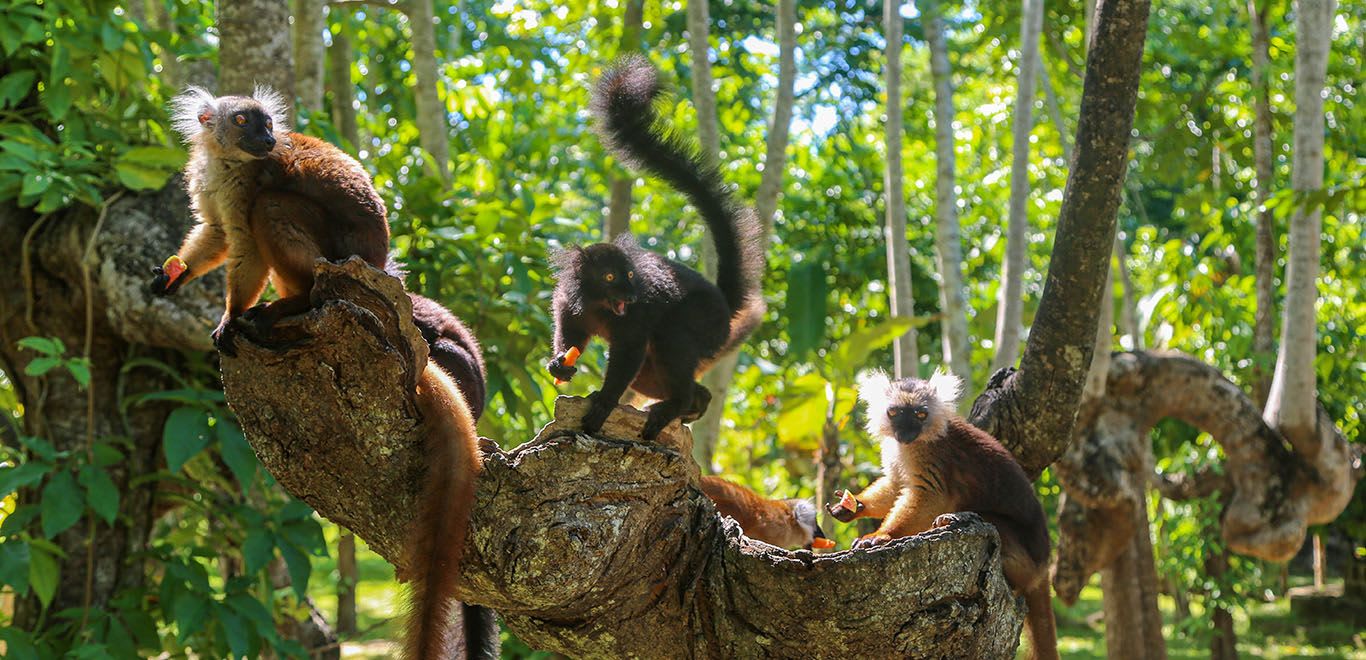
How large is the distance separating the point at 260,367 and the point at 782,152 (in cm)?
371

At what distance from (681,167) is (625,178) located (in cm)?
426

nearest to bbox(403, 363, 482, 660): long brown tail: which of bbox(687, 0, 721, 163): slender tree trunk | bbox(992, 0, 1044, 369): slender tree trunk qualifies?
bbox(992, 0, 1044, 369): slender tree trunk

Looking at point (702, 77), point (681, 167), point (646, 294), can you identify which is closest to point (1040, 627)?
point (646, 294)

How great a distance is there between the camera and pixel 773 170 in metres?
5.88

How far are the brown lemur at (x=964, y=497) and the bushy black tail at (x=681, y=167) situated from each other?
29.1 inches

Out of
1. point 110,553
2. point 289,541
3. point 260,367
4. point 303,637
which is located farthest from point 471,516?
point 303,637

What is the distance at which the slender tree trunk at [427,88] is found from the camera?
6.64 m

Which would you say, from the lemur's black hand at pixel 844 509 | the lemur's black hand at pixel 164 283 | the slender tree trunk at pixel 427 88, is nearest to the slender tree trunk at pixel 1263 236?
the lemur's black hand at pixel 844 509

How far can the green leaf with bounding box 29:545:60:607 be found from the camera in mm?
4398

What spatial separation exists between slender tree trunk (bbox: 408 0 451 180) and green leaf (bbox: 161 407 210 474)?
8.14 feet

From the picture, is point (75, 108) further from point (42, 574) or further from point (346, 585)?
point (346, 585)

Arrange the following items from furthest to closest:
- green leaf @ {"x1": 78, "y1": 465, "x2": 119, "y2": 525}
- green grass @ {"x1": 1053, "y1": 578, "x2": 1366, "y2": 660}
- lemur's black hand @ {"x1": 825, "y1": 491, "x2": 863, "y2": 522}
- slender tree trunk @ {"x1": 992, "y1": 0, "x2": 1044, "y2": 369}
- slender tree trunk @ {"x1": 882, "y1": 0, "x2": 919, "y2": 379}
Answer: green grass @ {"x1": 1053, "y1": 578, "x2": 1366, "y2": 660} → slender tree trunk @ {"x1": 882, "y1": 0, "x2": 919, "y2": 379} → slender tree trunk @ {"x1": 992, "y1": 0, "x2": 1044, "y2": 369} → green leaf @ {"x1": 78, "y1": 465, "x2": 119, "y2": 525} → lemur's black hand @ {"x1": 825, "y1": 491, "x2": 863, "y2": 522}

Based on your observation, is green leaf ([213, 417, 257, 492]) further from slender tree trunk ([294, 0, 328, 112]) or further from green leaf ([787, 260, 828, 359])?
green leaf ([787, 260, 828, 359])

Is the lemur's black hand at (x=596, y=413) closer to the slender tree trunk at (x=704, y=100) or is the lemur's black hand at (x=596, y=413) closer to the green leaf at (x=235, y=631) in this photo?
the green leaf at (x=235, y=631)
